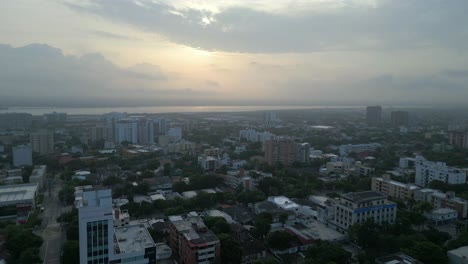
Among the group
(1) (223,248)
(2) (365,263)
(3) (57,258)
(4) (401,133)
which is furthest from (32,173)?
(4) (401,133)

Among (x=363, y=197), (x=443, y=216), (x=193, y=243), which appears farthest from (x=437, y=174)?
(x=193, y=243)

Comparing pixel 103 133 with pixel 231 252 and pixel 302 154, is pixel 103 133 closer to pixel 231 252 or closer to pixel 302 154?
pixel 302 154

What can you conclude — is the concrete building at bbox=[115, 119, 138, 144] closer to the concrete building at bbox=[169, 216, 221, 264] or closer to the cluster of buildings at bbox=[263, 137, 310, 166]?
the cluster of buildings at bbox=[263, 137, 310, 166]

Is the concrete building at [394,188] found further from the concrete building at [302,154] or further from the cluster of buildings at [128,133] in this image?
the cluster of buildings at [128,133]

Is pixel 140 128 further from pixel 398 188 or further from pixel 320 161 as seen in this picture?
pixel 398 188

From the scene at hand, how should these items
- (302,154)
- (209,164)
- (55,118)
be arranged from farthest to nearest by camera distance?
(55,118) → (302,154) → (209,164)

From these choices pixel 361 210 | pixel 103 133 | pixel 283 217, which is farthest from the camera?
pixel 103 133

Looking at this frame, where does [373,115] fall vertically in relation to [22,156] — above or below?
above

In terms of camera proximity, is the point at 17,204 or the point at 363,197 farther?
the point at 17,204
